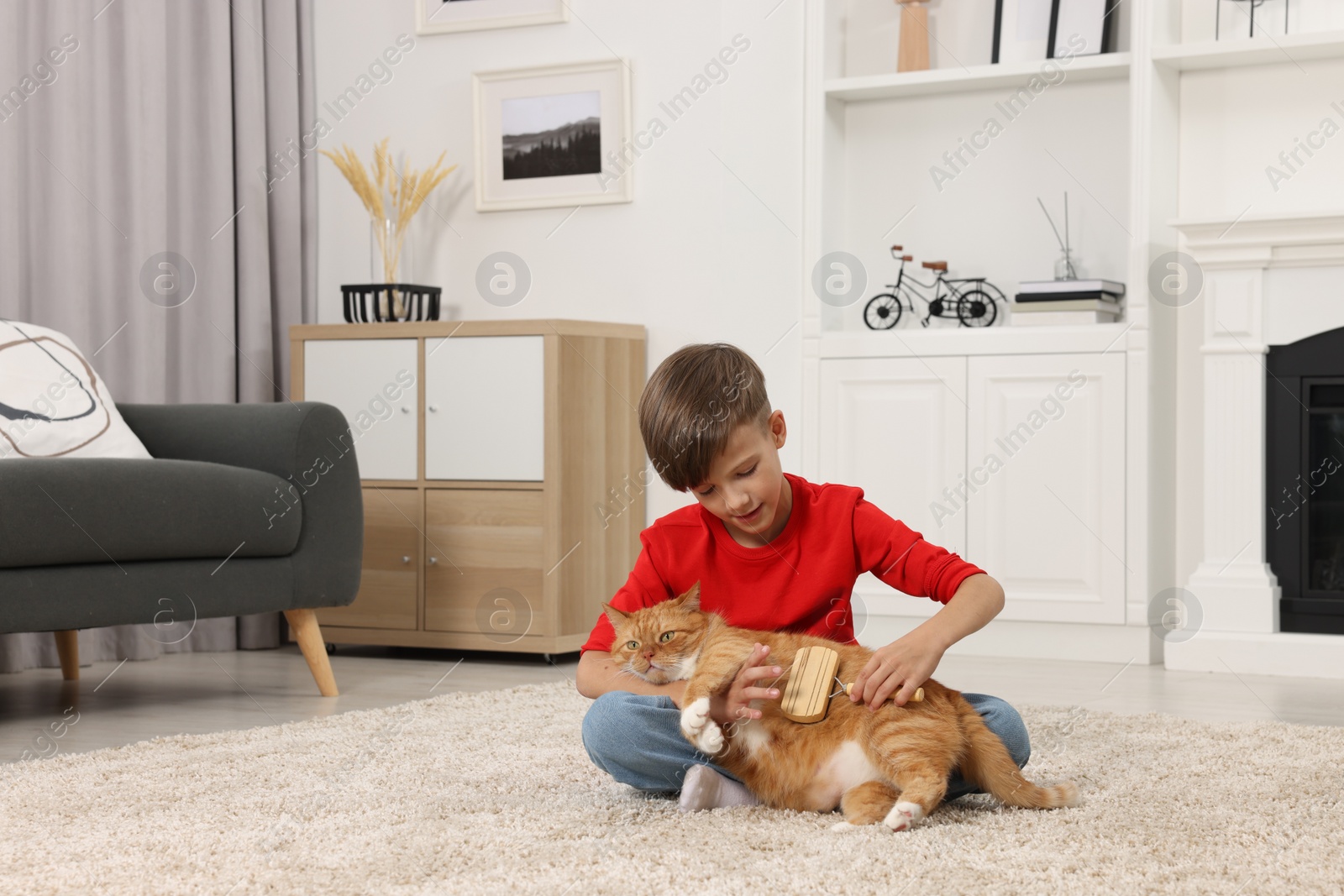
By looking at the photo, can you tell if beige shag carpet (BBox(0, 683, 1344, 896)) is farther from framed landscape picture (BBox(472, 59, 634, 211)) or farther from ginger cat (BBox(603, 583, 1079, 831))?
framed landscape picture (BBox(472, 59, 634, 211))

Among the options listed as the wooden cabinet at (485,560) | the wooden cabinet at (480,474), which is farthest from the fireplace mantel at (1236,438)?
the wooden cabinet at (485,560)

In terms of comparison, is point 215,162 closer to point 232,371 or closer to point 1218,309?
point 232,371

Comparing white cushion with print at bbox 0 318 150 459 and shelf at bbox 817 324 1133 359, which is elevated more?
shelf at bbox 817 324 1133 359

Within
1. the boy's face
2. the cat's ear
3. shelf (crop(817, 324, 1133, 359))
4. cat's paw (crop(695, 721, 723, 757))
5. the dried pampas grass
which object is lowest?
cat's paw (crop(695, 721, 723, 757))

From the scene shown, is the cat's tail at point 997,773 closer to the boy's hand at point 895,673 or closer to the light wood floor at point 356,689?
the boy's hand at point 895,673

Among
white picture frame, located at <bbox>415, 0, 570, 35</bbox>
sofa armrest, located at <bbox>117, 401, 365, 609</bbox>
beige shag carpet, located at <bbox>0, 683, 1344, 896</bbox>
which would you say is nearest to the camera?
beige shag carpet, located at <bbox>0, 683, 1344, 896</bbox>

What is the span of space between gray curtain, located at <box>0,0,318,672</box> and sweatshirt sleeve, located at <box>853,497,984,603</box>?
2341 millimetres

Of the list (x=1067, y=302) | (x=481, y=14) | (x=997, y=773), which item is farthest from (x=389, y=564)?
(x=997, y=773)

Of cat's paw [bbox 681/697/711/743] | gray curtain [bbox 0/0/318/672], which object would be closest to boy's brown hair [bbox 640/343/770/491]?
cat's paw [bbox 681/697/711/743]

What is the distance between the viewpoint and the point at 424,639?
11.2 ft

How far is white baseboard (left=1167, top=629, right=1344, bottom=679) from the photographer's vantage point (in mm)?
3072

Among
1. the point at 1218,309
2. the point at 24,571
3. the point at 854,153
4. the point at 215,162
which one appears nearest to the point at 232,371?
the point at 215,162

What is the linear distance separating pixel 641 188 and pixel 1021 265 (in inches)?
43.1

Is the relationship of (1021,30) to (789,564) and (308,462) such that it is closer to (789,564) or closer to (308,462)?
(308,462)
